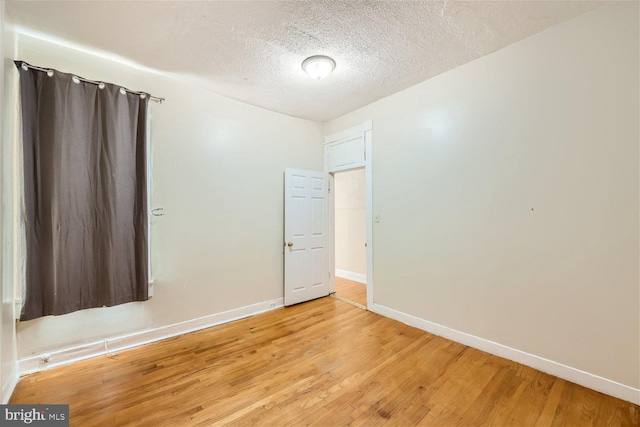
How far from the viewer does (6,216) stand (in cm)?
188

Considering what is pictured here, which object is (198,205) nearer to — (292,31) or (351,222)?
(292,31)

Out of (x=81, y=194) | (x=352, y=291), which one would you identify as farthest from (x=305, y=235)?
(x=81, y=194)

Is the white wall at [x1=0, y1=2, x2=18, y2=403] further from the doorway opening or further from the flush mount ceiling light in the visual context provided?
the doorway opening

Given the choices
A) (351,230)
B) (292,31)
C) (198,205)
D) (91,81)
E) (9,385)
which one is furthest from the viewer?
(351,230)

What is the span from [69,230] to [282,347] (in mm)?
2173

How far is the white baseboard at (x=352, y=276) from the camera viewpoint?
198 inches

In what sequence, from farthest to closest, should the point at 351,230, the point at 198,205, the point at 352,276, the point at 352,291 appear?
the point at 351,230 < the point at 352,276 < the point at 352,291 < the point at 198,205

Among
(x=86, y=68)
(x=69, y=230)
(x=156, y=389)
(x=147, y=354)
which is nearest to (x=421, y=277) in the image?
(x=156, y=389)

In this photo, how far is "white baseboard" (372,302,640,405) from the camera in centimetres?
181

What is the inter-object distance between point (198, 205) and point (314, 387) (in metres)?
2.23

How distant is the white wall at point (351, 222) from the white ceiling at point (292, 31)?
2616 mm

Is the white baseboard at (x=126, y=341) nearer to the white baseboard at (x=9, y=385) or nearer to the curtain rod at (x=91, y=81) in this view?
the white baseboard at (x=9, y=385)

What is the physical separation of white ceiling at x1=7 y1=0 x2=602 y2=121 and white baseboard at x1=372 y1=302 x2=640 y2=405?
2743mm

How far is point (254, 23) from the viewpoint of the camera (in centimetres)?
199
